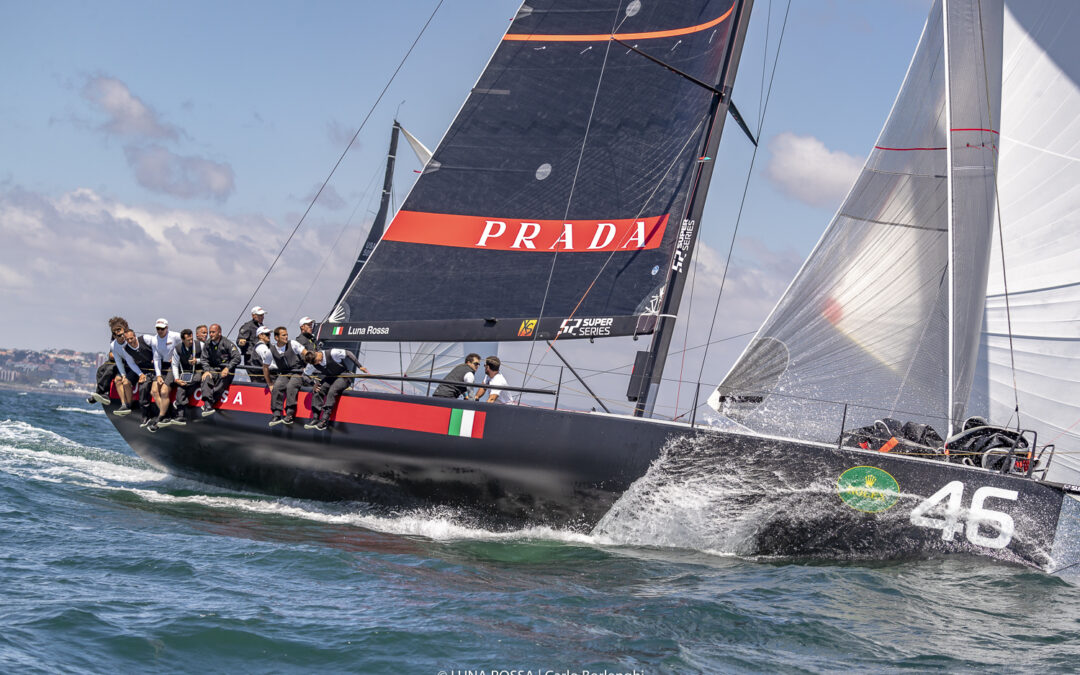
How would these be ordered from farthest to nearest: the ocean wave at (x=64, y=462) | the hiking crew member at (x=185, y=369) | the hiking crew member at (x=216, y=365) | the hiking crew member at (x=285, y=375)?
the ocean wave at (x=64, y=462) → the hiking crew member at (x=185, y=369) → the hiking crew member at (x=216, y=365) → the hiking crew member at (x=285, y=375)

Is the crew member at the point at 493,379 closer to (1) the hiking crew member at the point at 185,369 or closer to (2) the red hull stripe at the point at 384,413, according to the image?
(2) the red hull stripe at the point at 384,413

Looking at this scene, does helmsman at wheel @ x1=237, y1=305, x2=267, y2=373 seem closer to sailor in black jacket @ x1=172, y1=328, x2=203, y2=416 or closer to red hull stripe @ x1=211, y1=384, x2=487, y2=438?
sailor in black jacket @ x1=172, y1=328, x2=203, y2=416

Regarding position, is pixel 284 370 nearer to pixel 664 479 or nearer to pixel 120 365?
pixel 120 365

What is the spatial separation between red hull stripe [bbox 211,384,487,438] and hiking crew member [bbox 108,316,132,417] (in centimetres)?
193

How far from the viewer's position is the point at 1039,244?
9.22 meters

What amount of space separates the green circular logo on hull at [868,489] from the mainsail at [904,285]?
1.06 metres

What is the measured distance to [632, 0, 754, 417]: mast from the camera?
370 inches

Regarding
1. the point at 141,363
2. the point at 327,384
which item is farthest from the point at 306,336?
the point at 141,363

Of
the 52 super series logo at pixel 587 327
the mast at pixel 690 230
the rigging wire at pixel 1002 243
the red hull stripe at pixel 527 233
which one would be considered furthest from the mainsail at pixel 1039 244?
the 52 super series logo at pixel 587 327

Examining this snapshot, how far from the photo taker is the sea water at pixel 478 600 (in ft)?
15.9

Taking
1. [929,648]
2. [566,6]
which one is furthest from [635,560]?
[566,6]

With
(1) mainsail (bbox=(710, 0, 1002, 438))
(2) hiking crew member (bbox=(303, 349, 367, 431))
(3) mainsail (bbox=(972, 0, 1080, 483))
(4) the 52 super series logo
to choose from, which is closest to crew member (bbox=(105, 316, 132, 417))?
(2) hiking crew member (bbox=(303, 349, 367, 431))

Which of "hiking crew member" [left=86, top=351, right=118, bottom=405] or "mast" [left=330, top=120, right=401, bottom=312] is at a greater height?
"mast" [left=330, top=120, right=401, bottom=312]

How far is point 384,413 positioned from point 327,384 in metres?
0.90
